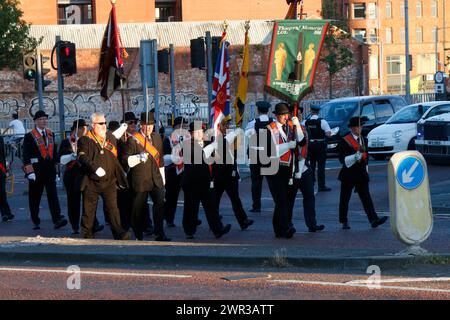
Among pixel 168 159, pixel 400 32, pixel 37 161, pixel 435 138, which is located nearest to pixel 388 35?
pixel 400 32

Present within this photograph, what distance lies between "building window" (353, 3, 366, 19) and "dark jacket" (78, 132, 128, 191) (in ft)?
270

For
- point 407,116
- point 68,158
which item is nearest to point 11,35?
point 407,116

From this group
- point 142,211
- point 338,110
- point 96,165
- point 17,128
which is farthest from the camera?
point 17,128

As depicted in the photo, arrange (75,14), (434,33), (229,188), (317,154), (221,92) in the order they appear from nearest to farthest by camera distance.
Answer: (229,188)
(221,92)
(317,154)
(75,14)
(434,33)

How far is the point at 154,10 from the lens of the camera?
70938mm

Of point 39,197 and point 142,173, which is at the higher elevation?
point 142,173

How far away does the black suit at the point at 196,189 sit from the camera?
16.0 meters

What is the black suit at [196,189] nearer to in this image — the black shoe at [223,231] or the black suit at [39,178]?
the black shoe at [223,231]

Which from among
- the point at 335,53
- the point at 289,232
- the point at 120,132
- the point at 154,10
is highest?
the point at 154,10

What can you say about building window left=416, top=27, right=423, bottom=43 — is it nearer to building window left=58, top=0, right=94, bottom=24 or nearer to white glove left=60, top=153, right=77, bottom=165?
building window left=58, top=0, right=94, bottom=24

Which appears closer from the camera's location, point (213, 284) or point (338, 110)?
point (213, 284)

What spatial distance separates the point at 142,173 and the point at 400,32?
3366 inches

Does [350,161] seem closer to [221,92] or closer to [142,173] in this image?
[221,92]

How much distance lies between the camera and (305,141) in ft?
51.8
